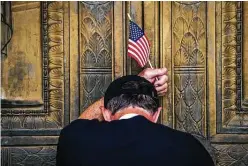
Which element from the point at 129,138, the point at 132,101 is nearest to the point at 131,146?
the point at 129,138

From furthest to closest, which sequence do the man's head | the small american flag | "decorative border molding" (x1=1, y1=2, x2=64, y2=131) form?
1. "decorative border molding" (x1=1, y1=2, x2=64, y2=131)
2. the small american flag
3. the man's head

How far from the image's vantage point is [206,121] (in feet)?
10.2

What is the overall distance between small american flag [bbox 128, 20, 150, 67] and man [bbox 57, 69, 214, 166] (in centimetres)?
45

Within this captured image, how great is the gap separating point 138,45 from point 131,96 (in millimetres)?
582

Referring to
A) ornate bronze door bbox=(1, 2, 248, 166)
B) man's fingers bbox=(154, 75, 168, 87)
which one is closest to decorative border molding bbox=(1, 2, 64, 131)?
ornate bronze door bbox=(1, 2, 248, 166)

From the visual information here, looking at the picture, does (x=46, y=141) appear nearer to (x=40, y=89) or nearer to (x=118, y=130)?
(x=40, y=89)

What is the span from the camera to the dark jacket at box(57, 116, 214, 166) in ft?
7.43

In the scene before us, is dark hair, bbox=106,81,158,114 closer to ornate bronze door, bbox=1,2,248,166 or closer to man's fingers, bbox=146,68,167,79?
man's fingers, bbox=146,68,167,79

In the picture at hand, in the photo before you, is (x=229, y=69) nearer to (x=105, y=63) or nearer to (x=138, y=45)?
(x=138, y=45)

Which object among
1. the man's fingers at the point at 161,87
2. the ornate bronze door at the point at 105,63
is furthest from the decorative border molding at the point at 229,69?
the man's fingers at the point at 161,87

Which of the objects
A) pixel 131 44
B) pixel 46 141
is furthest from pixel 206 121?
pixel 46 141

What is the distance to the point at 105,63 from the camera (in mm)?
3102

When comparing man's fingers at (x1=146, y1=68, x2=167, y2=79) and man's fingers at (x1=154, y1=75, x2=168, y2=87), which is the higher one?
man's fingers at (x1=146, y1=68, x2=167, y2=79)

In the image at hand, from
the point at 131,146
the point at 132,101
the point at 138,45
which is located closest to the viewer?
the point at 131,146
